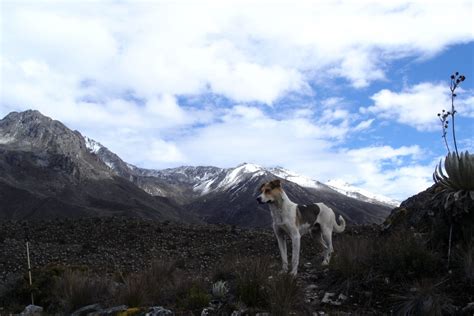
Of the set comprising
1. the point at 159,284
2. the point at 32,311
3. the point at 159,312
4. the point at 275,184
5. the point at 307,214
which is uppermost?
the point at 275,184

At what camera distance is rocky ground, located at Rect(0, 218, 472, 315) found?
8641mm

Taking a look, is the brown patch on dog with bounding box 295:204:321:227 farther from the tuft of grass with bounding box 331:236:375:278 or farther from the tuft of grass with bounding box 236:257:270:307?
the tuft of grass with bounding box 236:257:270:307

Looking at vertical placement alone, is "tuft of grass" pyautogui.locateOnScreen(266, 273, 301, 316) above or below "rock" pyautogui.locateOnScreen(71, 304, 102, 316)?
above

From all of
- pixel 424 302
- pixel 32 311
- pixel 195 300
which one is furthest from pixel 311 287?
pixel 32 311

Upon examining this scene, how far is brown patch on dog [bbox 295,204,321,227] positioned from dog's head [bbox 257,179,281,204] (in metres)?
0.81

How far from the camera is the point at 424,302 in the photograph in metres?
7.21

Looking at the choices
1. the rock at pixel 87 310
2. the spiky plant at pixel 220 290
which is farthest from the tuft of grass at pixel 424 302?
the rock at pixel 87 310

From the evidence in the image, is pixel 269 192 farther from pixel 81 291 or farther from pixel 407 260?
pixel 81 291

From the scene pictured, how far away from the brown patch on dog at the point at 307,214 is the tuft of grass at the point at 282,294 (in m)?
2.77

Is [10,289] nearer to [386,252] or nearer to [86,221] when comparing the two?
[386,252]

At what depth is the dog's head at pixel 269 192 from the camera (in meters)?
10.5

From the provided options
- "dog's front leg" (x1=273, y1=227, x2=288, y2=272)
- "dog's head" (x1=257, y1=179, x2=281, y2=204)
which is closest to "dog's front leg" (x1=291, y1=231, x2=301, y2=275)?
"dog's front leg" (x1=273, y1=227, x2=288, y2=272)

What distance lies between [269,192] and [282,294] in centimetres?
298

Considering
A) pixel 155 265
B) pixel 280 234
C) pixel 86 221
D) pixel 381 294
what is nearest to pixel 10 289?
pixel 155 265
